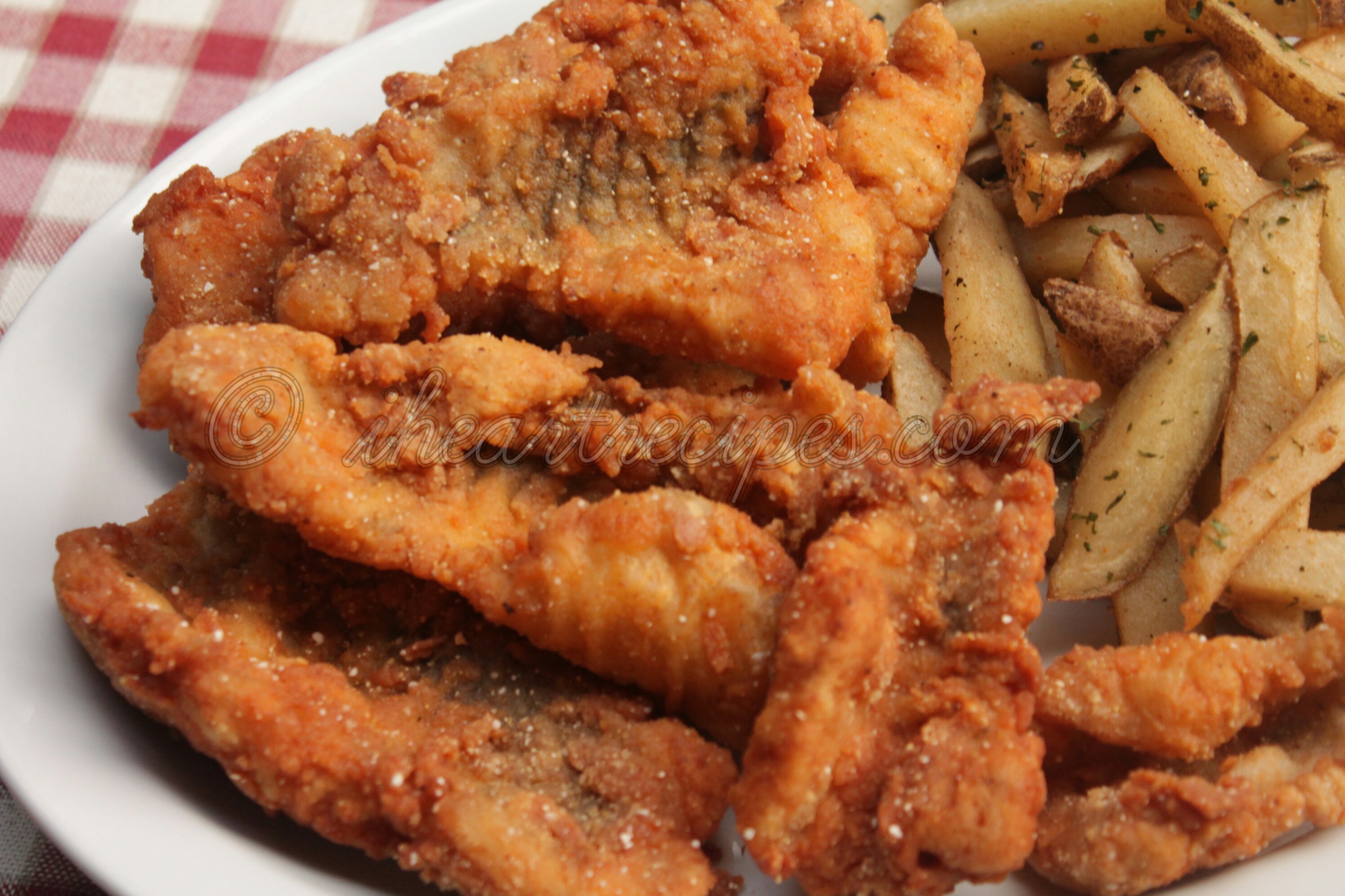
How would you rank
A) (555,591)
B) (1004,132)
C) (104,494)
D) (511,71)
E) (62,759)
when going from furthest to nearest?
(1004,132) < (104,494) < (511,71) < (62,759) < (555,591)

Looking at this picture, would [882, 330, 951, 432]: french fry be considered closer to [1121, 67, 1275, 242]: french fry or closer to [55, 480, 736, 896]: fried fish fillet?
[1121, 67, 1275, 242]: french fry

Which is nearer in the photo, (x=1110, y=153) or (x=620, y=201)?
(x=620, y=201)

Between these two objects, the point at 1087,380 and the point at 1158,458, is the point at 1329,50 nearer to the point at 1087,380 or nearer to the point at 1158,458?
the point at 1087,380

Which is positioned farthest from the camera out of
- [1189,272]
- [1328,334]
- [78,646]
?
[1189,272]

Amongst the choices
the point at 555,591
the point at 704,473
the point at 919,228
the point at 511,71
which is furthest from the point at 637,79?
the point at 555,591

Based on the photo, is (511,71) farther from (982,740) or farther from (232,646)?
(982,740)

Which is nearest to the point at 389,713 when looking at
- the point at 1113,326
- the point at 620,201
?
the point at 620,201

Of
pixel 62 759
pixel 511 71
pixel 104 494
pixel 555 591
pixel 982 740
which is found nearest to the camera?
pixel 982 740
